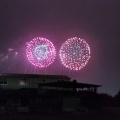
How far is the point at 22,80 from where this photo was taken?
80.1m

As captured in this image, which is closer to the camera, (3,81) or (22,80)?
(3,81)

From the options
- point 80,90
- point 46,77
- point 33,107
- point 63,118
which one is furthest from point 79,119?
point 46,77

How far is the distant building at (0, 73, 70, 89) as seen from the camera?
3118 inches

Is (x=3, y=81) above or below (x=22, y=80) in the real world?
below

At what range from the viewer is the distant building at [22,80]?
260 ft

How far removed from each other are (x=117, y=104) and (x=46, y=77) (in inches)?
655

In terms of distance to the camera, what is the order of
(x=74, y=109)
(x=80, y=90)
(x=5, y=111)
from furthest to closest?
(x=80, y=90) → (x=74, y=109) → (x=5, y=111)

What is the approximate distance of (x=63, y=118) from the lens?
1831 inches

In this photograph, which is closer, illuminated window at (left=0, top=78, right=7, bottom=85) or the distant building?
illuminated window at (left=0, top=78, right=7, bottom=85)

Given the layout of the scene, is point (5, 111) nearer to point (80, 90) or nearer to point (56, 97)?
point (56, 97)

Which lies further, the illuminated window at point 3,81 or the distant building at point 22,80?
the distant building at point 22,80

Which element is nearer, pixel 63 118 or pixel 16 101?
pixel 63 118

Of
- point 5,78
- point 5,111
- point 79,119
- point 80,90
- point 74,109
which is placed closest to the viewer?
point 79,119

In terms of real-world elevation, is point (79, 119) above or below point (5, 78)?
below
